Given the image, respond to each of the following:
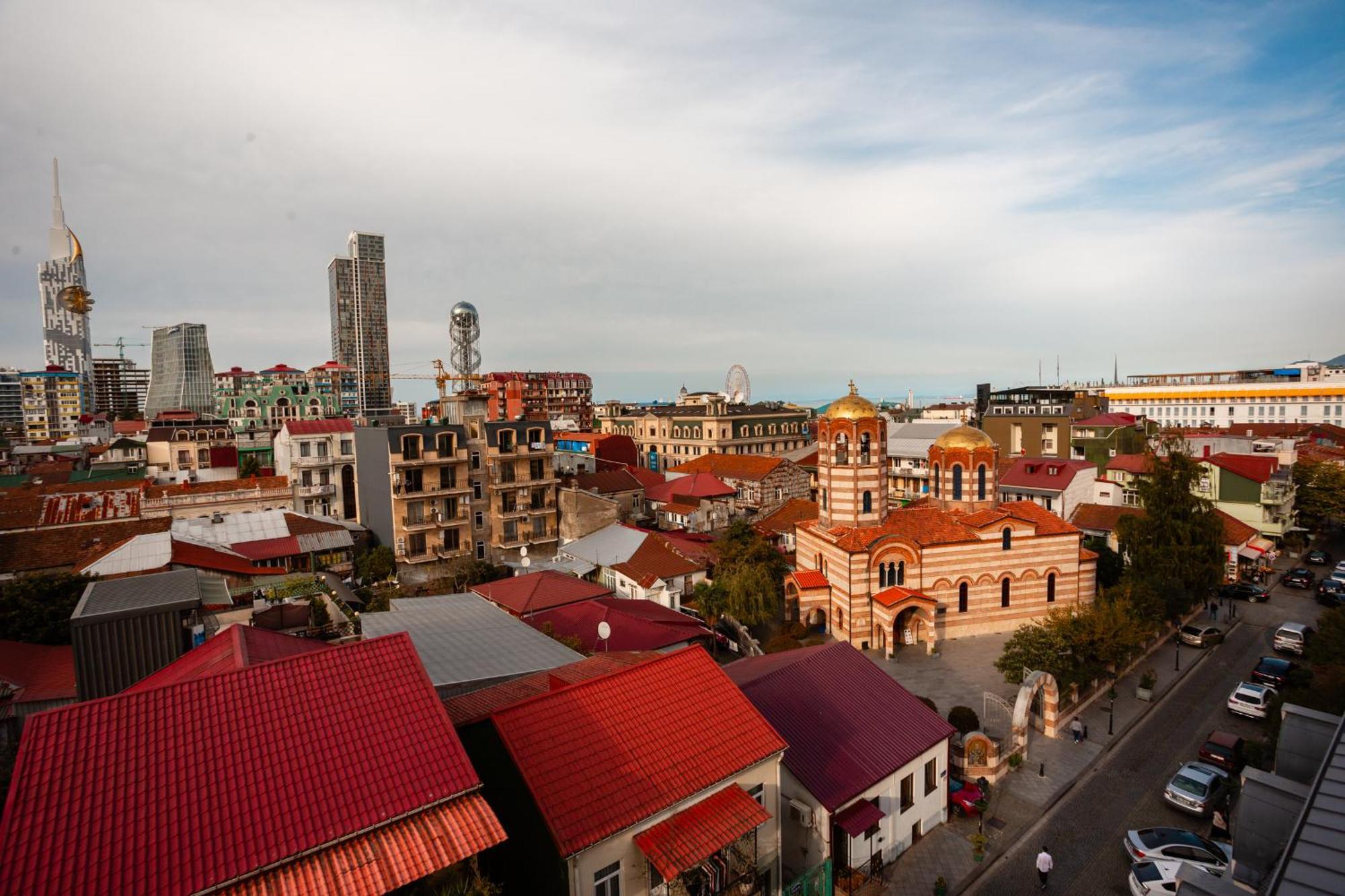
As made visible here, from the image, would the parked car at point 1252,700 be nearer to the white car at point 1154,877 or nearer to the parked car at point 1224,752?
the parked car at point 1224,752

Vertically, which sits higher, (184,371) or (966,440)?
(184,371)

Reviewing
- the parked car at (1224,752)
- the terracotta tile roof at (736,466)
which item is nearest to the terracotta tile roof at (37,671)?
the parked car at (1224,752)

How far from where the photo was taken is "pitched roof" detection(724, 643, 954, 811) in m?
16.3

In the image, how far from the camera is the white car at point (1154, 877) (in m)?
15.4

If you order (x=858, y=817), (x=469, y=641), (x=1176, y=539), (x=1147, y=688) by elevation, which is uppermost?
(x=1176, y=539)

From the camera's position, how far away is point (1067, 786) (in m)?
20.8

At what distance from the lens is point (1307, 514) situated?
163 ft

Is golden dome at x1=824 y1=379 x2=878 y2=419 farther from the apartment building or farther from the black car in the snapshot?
the apartment building

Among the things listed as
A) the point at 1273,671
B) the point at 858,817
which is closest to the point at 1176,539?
the point at 1273,671

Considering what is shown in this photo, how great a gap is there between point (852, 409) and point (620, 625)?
52.6ft

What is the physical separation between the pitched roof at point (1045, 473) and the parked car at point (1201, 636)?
1818 cm

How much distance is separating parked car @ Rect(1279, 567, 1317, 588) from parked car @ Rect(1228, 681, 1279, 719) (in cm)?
2062

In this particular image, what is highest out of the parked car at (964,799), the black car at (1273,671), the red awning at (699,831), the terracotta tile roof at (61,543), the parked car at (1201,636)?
the terracotta tile roof at (61,543)

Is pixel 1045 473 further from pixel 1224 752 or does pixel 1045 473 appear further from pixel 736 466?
pixel 1224 752
